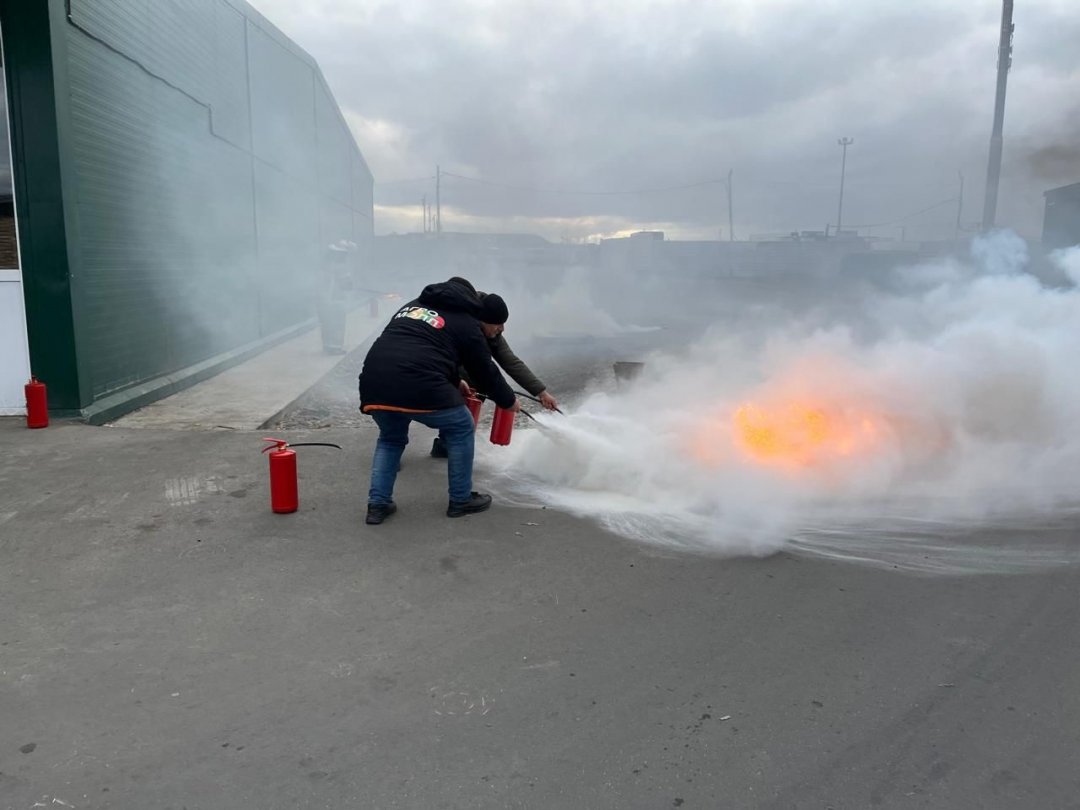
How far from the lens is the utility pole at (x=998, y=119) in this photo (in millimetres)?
16188

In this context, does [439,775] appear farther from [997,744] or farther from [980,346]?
[980,346]

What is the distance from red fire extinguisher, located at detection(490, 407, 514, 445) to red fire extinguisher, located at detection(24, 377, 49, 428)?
4.32 meters

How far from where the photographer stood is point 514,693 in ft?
9.21

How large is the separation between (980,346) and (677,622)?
402cm

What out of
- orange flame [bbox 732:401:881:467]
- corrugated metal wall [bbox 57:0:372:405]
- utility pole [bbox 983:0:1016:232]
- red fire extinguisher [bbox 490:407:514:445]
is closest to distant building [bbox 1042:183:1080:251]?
utility pole [bbox 983:0:1016:232]

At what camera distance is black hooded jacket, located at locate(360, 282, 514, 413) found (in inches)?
172

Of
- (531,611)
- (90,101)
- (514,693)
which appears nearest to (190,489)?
(531,611)

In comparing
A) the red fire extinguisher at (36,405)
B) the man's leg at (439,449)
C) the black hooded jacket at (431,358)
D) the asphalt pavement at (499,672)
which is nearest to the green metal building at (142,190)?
the red fire extinguisher at (36,405)

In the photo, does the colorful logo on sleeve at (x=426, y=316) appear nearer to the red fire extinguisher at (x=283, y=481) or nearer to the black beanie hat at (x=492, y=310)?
the black beanie hat at (x=492, y=310)

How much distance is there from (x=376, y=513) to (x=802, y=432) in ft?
9.55

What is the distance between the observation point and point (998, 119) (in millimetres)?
17625

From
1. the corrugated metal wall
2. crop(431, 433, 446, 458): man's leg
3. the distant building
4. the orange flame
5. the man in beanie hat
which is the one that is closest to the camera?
the man in beanie hat

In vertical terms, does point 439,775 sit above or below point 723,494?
below

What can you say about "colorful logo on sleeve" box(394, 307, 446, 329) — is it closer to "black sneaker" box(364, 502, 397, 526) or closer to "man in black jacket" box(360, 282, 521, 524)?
"man in black jacket" box(360, 282, 521, 524)
